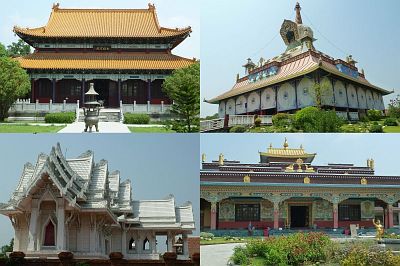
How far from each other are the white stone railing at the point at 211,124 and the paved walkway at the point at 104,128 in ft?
8.59

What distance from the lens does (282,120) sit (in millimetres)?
15523

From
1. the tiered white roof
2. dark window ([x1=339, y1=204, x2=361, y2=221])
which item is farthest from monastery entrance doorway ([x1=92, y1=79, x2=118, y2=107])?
dark window ([x1=339, y1=204, x2=361, y2=221])

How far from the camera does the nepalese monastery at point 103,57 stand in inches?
842

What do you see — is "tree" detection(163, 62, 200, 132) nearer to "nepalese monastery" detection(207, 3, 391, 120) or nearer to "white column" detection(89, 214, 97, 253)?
"nepalese monastery" detection(207, 3, 391, 120)

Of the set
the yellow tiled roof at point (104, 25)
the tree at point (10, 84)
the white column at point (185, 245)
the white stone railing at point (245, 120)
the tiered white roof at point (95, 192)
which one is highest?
the yellow tiled roof at point (104, 25)

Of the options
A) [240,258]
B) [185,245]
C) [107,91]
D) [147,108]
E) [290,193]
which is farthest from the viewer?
[107,91]

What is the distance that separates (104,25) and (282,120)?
34.3 feet

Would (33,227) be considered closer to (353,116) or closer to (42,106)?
(42,106)

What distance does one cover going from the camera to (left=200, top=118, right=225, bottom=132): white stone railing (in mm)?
15405

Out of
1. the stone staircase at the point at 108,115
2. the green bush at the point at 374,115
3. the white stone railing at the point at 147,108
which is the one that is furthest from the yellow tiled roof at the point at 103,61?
the green bush at the point at 374,115

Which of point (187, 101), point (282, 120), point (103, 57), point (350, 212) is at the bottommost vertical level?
point (350, 212)

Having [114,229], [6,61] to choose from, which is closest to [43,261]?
[114,229]

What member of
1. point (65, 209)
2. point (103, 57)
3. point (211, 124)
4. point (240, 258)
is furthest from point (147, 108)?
point (240, 258)

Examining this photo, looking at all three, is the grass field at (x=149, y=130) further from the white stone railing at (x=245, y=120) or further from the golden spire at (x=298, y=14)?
the golden spire at (x=298, y=14)
